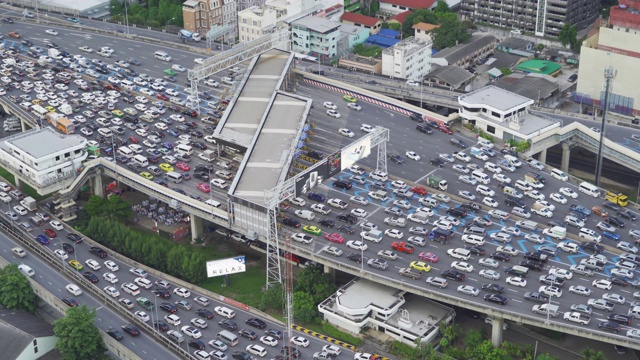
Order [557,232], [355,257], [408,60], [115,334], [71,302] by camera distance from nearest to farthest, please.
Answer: [115,334] < [355,257] < [71,302] < [557,232] < [408,60]

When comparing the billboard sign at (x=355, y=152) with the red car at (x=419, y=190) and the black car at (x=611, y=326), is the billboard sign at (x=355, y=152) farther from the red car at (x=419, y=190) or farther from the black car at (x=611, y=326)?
the black car at (x=611, y=326)

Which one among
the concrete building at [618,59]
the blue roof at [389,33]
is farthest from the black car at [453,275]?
the blue roof at [389,33]

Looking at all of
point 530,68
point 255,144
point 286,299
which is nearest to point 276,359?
point 286,299

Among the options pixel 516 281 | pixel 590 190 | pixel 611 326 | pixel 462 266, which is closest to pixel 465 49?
pixel 590 190

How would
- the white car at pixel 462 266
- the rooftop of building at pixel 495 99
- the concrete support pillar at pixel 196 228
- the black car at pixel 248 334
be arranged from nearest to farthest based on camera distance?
the black car at pixel 248 334 → the white car at pixel 462 266 → the concrete support pillar at pixel 196 228 → the rooftop of building at pixel 495 99

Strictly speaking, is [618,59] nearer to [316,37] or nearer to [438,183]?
[438,183]

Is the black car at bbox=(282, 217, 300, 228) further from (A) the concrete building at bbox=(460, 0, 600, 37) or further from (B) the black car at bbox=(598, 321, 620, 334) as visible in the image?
(A) the concrete building at bbox=(460, 0, 600, 37)
